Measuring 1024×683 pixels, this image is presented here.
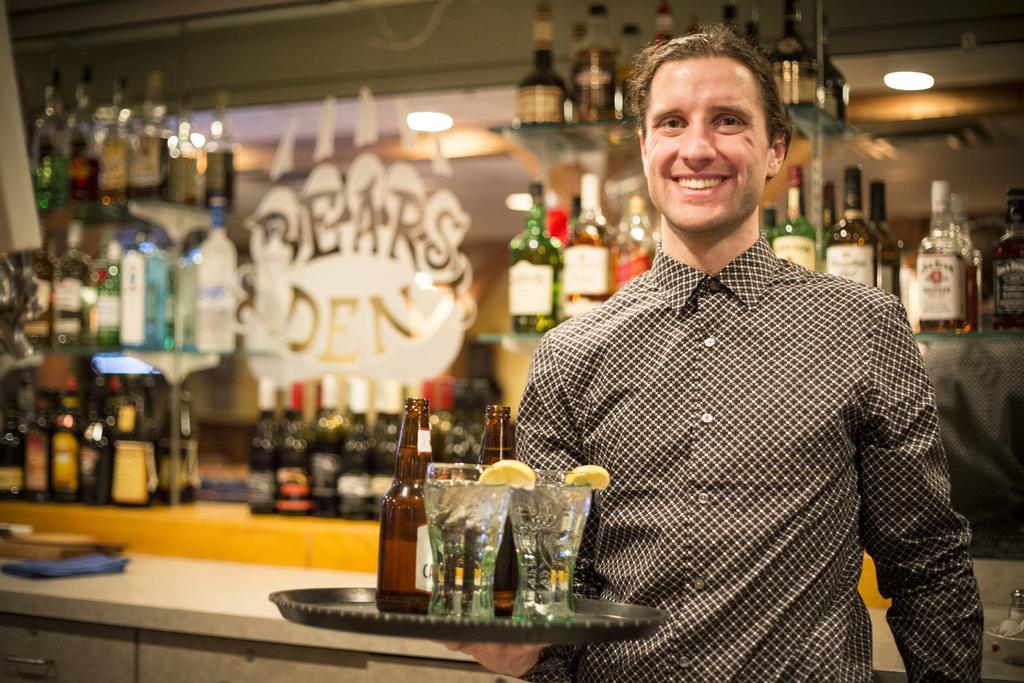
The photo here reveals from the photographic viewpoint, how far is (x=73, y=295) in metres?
3.22

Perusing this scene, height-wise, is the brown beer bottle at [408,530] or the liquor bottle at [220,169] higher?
the liquor bottle at [220,169]

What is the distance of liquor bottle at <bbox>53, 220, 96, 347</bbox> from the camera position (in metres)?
3.21

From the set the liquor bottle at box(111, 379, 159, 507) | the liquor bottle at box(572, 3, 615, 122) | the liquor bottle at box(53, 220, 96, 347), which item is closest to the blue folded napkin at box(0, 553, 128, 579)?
the liquor bottle at box(111, 379, 159, 507)

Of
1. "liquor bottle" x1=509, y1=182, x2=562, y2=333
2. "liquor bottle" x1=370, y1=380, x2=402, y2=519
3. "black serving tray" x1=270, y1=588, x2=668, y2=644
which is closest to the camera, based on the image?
"black serving tray" x1=270, y1=588, x2=668, y2=644

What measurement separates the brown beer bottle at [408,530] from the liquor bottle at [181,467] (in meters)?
1.98

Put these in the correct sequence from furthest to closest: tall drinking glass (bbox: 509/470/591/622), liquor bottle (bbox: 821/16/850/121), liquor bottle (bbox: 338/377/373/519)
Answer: liquor bottle (bbox: 338/377/373/519) → liquor bottle (bbox: 821/16/850/121) → tall drinking glass (bbox: 509/470/591/622)

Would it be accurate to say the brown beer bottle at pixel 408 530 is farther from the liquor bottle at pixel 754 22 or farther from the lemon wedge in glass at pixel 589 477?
the liquor bottle at pixel 754 22

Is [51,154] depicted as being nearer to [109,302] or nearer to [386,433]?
[109,302]

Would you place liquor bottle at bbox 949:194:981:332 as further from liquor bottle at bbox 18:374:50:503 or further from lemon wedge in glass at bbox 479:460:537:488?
liquor bottle at bbox 18:374:50:503

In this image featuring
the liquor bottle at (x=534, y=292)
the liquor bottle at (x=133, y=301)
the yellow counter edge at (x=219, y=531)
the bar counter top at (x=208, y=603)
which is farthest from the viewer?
the liquor bottle at (x=133, y=301)

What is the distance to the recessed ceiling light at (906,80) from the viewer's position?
2623 mm

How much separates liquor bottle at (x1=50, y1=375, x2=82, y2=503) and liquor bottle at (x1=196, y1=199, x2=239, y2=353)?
391mm

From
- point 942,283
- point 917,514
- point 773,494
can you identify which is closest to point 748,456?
point 773,494

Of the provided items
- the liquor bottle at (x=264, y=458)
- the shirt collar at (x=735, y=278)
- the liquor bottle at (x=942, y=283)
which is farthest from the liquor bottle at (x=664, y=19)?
the liquor bottle at (x=264, y=458)
